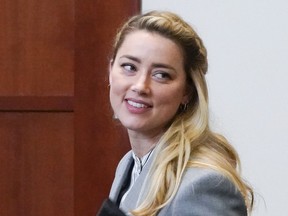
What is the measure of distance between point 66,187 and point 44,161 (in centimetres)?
10

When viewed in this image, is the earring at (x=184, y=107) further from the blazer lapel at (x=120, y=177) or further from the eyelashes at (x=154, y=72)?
the blazer lapel at (x=120, y=177)

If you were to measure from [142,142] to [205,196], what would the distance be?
0.75 ft

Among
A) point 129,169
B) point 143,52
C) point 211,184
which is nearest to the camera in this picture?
point 211,184

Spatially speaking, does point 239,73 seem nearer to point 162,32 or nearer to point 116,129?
point 116,129

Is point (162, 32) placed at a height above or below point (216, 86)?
above

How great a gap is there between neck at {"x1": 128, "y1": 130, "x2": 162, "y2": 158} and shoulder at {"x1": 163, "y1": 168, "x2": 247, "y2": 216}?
16cm

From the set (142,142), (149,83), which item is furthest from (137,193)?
(149,83)

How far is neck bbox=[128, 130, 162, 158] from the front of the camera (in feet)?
5.09

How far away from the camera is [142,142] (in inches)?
61.7

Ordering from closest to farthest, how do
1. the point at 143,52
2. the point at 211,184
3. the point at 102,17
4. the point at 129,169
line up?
the point at 211,184
the point at 143,52
the point at 129,169
the point at 102,17

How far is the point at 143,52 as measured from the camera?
1.50 m

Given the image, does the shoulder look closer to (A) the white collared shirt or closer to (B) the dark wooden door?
(A) the white collared shirt

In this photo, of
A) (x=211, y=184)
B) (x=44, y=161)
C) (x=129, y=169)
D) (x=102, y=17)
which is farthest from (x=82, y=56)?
(x=211, y=184)

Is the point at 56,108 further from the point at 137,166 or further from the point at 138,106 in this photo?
the point at 138,106
